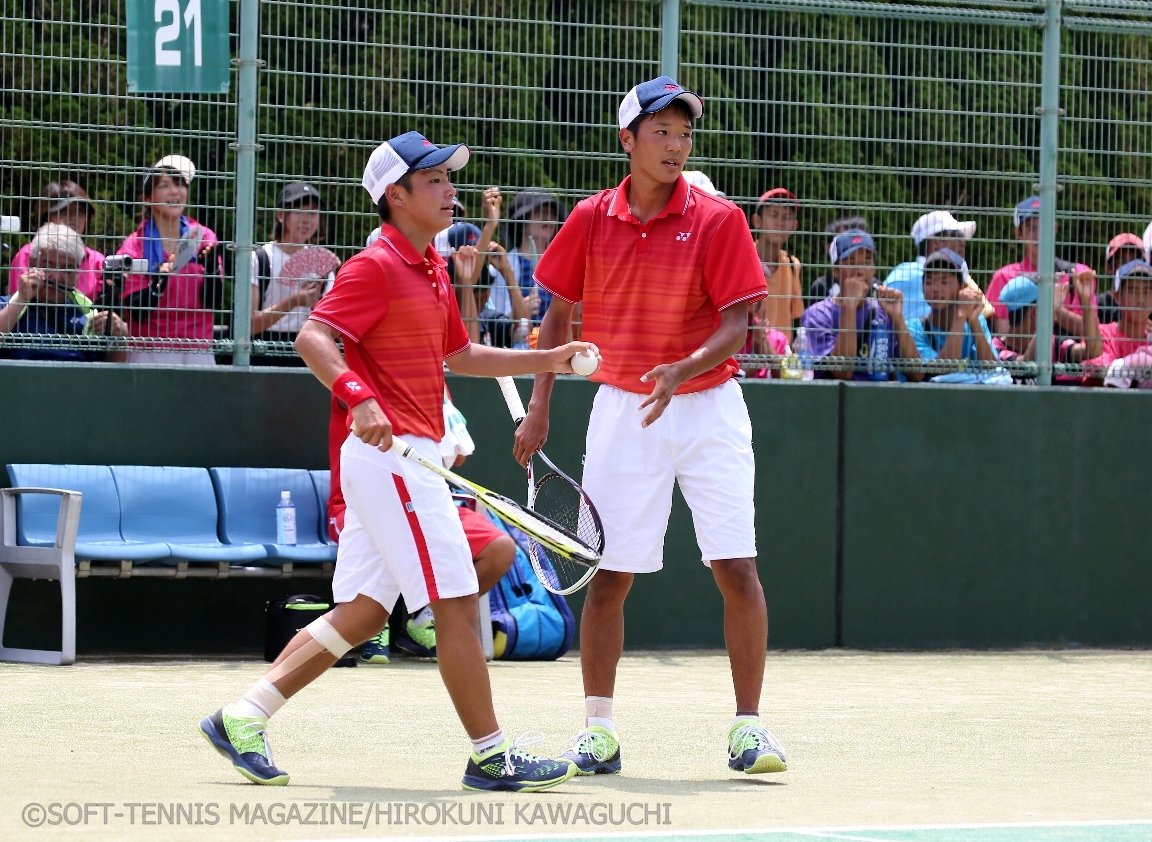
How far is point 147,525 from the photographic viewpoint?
942 centimetres

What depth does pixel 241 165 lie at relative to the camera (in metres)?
9.80

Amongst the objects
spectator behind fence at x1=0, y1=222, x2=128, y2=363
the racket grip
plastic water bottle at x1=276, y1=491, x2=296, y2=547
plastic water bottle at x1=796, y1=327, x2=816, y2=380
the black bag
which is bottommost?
the black bag

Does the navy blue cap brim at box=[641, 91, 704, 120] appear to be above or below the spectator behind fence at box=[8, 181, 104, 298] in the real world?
above

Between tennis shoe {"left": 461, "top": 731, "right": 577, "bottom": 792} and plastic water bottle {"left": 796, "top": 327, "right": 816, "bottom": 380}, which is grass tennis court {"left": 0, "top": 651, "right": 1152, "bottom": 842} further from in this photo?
plastic water bottle {"left": 796, "top": 327, "right": 816, "bottom": 380}

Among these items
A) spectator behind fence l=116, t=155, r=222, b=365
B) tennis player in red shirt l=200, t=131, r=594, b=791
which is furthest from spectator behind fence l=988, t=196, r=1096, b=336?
tennis player in red shirt l=200, t=131, r=594, b=791

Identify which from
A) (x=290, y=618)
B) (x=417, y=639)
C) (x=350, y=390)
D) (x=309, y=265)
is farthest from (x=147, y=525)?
(x=350, y=390)

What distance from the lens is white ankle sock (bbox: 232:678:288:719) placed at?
5.33 meters

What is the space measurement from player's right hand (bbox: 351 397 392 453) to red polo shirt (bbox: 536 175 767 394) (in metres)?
1.14

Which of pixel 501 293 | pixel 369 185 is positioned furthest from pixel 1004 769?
pixel 501 293

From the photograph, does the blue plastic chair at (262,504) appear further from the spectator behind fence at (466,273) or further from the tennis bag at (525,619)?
the spectator behind fence at (466,273)

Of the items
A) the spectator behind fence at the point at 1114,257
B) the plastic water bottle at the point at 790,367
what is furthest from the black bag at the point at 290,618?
the spectator behind fence at the point at 1114,257

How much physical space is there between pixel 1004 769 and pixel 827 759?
0.59 meters

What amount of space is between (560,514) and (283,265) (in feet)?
12.6

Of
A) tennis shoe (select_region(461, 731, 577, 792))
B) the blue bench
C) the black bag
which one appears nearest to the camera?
tennis shoe (select_region(461, 731, 577, 792))
